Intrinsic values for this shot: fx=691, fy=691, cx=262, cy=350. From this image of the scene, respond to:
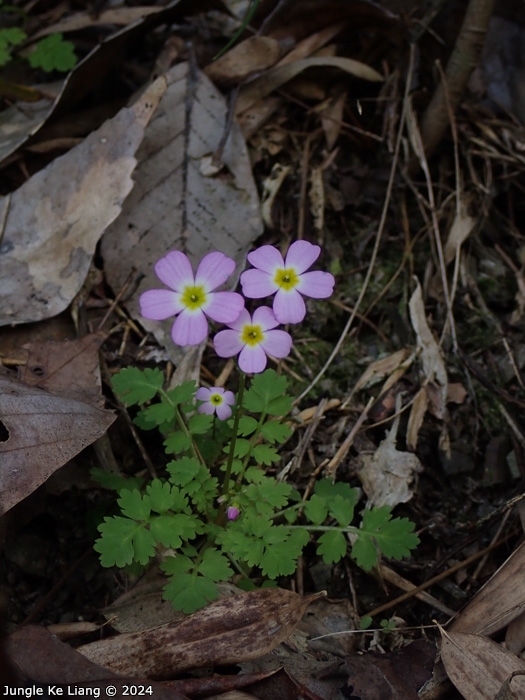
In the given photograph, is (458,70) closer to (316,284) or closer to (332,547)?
(316,284)

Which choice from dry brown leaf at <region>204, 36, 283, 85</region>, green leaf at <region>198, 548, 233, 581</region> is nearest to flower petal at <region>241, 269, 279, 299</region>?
green leaf at <region>198, 548, 233, 581</region>

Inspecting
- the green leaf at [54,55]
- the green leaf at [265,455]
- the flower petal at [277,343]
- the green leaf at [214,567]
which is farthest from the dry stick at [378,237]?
the green leaf at [54,55]

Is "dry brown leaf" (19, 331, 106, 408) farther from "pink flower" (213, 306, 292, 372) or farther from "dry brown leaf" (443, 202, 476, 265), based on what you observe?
"dry brown leaf" (443, 202, 476, 265)

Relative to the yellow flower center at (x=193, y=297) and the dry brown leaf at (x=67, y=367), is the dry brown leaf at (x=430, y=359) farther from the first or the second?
the dry brown leaf at (x=67, y=367)

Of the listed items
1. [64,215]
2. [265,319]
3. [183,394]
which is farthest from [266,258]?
[64,215]

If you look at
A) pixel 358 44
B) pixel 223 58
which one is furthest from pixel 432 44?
pixel 223 58

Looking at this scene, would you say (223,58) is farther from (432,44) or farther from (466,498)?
(466,498)
